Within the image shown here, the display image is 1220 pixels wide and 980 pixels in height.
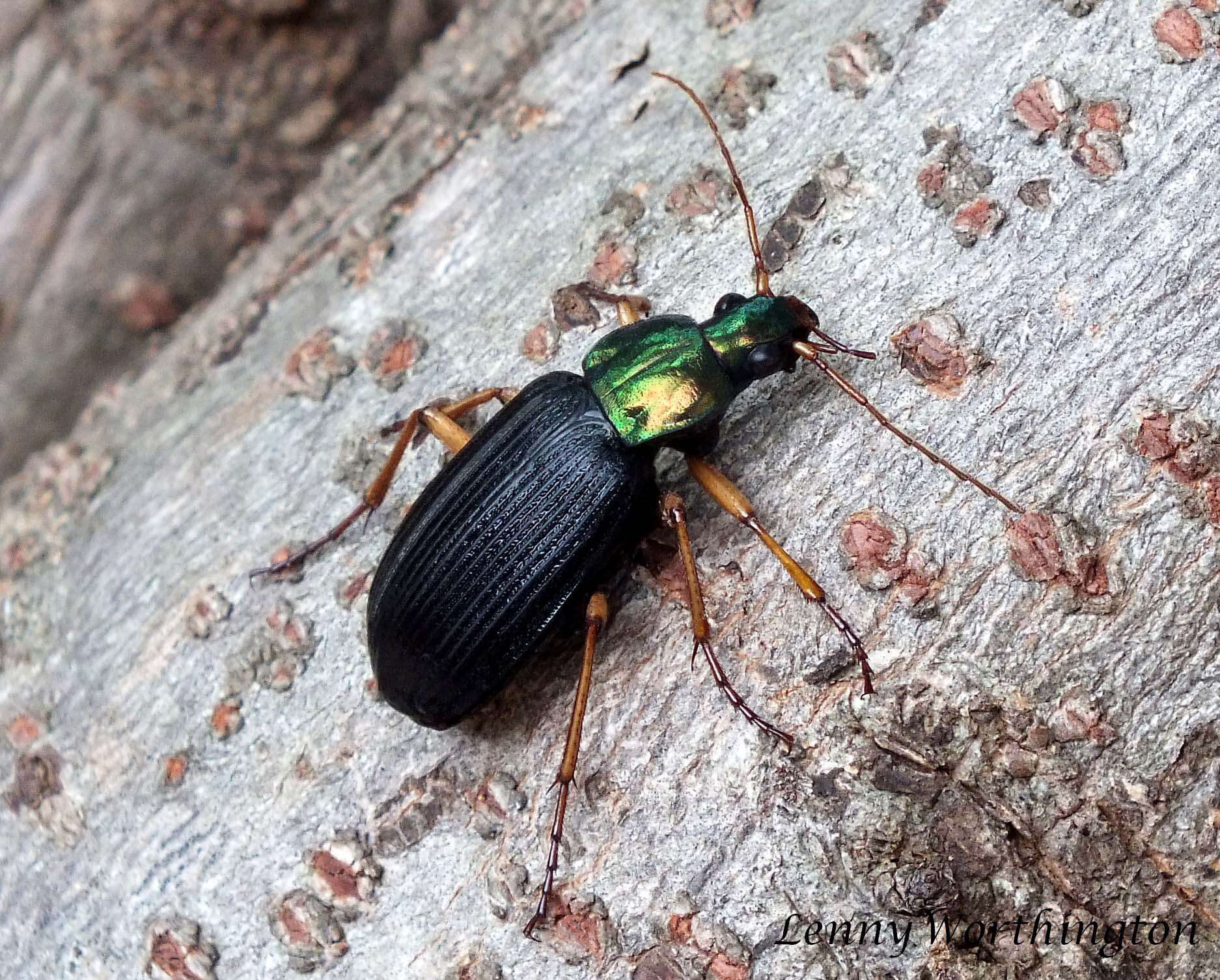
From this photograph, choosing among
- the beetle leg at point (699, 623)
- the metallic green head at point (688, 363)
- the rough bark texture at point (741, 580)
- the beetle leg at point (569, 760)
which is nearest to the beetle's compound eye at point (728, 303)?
the metallic green head at point (688, 363)

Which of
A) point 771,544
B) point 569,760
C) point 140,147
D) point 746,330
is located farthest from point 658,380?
point 140,147

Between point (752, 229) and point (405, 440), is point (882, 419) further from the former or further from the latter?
point (405, 440)

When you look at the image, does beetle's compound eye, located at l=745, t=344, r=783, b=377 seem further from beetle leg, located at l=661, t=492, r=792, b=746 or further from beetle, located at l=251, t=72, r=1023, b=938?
beetle leg, located at l=661, t=492, r=792, b=746

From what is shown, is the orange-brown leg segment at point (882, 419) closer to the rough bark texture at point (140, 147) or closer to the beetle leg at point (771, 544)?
the beetle leg at point (771, 544)

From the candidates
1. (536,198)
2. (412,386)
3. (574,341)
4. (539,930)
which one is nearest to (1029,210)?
(574,341)

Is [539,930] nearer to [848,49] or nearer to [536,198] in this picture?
[536,198]

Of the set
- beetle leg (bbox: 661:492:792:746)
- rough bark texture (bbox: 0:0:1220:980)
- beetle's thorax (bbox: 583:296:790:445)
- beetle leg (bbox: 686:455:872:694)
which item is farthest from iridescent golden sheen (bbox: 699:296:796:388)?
beetle leg (bbox: 661:492:792:746)

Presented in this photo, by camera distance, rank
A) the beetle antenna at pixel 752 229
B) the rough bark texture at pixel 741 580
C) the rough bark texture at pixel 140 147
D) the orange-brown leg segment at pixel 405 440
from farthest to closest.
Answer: the rough bark texture at pixel 140 147 < the orange-brown leg segment at pixel 405 440 < the beetle antenna at pixel 752 229 < the rough bark texture at pixel 741 580
